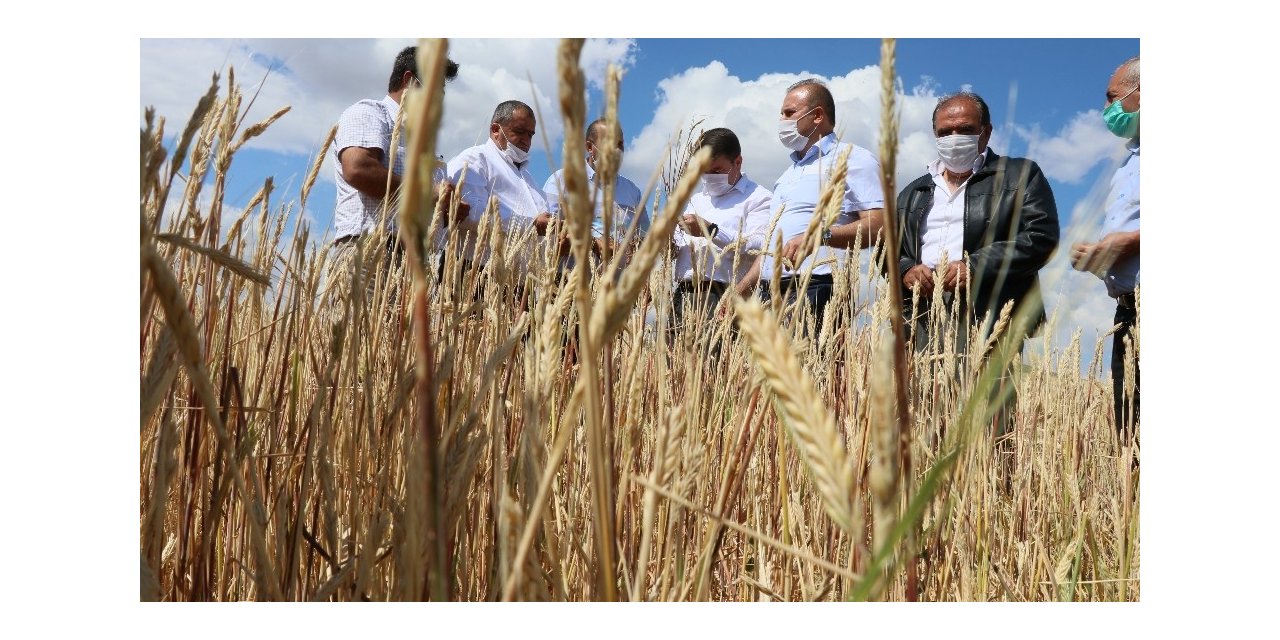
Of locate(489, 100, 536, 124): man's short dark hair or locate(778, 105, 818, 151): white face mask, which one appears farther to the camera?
locate(489, 100, 536, 124): man's short dark hair

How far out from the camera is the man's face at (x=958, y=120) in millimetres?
2010

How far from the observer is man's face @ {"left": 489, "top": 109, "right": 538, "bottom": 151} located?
2338mm

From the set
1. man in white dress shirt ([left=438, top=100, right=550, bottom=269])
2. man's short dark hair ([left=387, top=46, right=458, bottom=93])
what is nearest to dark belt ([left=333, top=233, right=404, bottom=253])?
man's short dark hair ([left=387, top=46, right=458, bottom=93])

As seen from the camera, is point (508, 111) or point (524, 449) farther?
point (508, 111)

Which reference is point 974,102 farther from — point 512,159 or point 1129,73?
point 512,159

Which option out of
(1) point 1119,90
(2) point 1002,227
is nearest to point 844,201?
(1) point 1119,90

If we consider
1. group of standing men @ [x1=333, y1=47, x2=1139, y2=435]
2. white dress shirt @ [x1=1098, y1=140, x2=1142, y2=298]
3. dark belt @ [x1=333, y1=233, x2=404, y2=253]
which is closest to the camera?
dark belt @ [x1=333, y1=233, x2=404, y2=253]

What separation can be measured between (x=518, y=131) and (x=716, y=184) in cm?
65

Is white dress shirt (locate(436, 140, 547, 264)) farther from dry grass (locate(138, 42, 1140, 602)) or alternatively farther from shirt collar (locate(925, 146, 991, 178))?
shirt collar (locate(925, 146, 991, 178))

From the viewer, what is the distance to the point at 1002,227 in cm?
196

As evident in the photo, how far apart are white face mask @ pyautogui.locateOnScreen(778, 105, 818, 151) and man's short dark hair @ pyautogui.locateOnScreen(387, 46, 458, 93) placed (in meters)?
1.02
